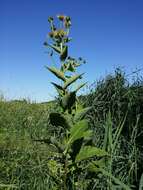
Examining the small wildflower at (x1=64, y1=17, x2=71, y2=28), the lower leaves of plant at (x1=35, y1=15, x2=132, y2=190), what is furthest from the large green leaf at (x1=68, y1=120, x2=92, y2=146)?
the small wildflower at (x1=64, y1=17, x2=71, y2=28)

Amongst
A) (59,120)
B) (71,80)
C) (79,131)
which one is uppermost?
(71,80)

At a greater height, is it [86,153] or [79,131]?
[79,131]

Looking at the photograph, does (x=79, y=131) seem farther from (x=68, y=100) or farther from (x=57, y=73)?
(x=57, y=73)

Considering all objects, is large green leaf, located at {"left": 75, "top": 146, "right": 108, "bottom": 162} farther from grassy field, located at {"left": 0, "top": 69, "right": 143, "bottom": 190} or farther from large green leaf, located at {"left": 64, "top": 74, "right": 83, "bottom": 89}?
large green leaf, located at {"left": 64, "top": 74, "right": 83, "bottom": 89}

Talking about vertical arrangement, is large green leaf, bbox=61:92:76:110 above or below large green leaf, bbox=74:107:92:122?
above

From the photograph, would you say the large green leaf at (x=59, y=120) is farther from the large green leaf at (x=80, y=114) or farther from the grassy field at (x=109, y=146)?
the grassy field at (x=109, y=146)

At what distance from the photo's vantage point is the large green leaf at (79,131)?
3883 millimetres

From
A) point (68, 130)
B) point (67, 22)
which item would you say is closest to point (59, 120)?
point (68, 130)

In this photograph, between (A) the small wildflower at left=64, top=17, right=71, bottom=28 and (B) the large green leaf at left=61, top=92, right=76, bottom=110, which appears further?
(A) the small wildflower at left=64, top=17, right=71, bottom=28

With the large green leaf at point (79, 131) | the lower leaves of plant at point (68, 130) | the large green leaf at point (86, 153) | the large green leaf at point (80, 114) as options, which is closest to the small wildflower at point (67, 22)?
the lower leaves of plant at point (68, 130)

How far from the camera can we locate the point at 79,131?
3.90 m

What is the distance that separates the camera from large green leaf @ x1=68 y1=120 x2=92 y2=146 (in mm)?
A: 3883

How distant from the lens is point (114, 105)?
598 cm

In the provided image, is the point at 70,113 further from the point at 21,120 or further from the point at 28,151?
the point at 21,120
